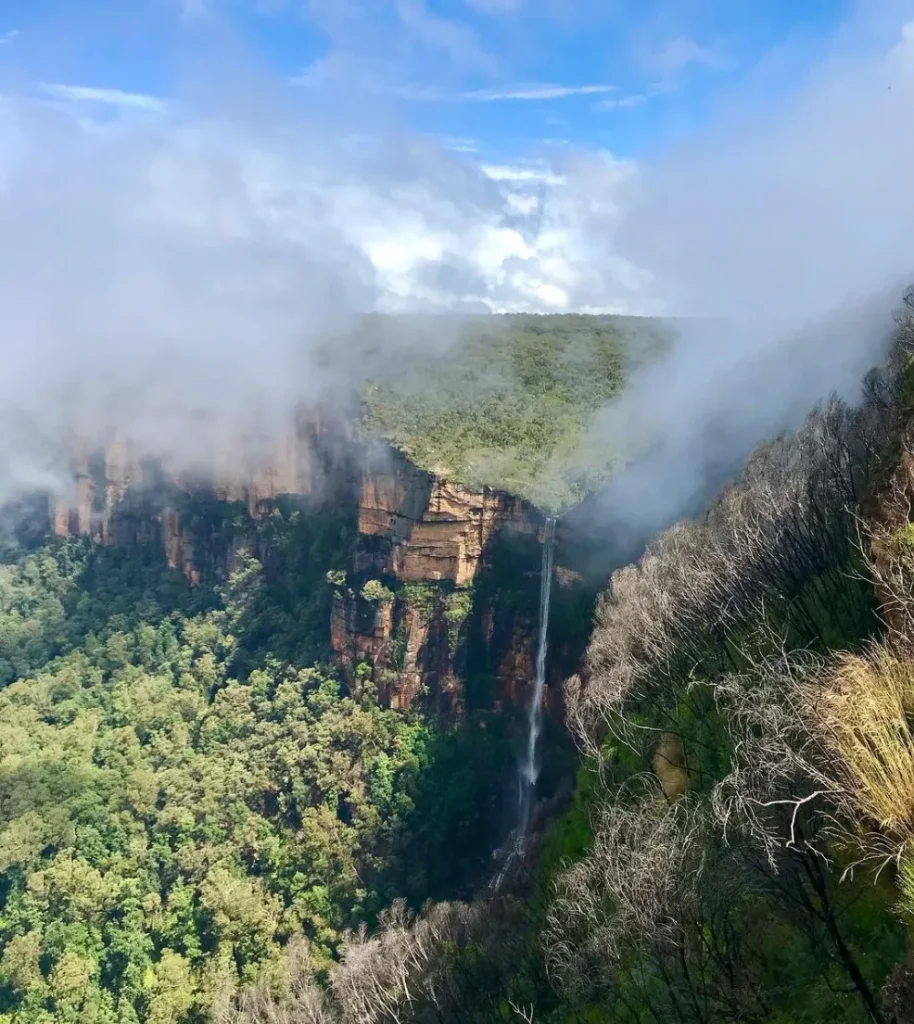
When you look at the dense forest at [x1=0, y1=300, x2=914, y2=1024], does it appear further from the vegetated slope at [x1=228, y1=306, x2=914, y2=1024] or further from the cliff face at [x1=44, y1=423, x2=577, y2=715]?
the cliff face at [x1=44, y1=423, x2=577, y2=715]

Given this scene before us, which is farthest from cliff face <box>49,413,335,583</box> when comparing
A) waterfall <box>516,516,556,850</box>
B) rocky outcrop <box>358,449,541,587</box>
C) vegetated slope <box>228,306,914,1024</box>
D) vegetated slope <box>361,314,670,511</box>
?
vegetated slope <box>228,306,914,1024</box>

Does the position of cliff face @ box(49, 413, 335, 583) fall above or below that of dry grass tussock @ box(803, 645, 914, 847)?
above

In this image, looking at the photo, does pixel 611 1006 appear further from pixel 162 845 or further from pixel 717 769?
pixel 162 845

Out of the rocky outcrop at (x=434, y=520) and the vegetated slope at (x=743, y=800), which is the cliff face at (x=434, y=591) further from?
the vegetated slope at (x=743, y=800)

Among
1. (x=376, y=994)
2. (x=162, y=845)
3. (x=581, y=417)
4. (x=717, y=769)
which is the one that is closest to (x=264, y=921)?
(x=162, y=845)

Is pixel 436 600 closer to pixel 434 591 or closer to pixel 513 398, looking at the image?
pixel 434 591
